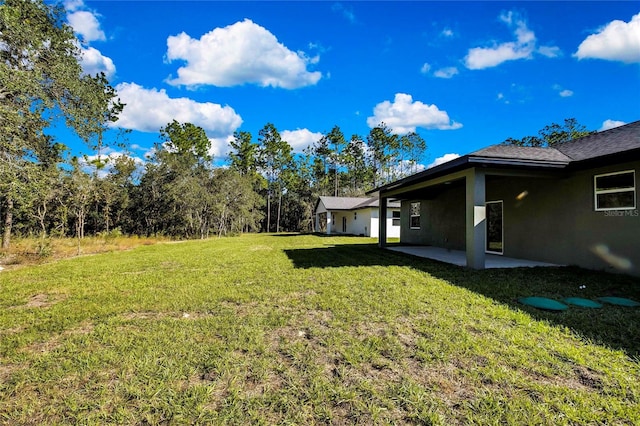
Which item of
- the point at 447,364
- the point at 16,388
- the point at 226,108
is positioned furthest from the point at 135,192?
the point at 447,364

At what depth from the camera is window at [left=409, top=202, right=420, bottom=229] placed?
49.2ft

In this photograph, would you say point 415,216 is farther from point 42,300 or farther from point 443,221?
point 42,300

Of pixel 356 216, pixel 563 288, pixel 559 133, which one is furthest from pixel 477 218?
pixel 559 133

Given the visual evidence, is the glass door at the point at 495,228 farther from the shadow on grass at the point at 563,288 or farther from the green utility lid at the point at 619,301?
the green utility lid at the point at 619,301

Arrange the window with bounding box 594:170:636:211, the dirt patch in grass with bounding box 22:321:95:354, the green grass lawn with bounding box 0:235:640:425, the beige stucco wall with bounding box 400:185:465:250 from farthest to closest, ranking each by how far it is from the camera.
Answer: the beige stucco wall with bounding box 400:185:465:250 < the window with bounding box 594:170:636:211 < the dirt patch in grass with bounding box 22:321:95:354 < the green grass lawn with bounding box 0:235:640:425

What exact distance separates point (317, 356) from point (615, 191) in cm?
765

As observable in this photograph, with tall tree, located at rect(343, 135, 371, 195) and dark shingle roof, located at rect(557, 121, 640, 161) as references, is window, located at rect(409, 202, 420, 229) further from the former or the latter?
tall tree, located at rect(343, 135, 371, 195)

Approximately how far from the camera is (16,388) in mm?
2334

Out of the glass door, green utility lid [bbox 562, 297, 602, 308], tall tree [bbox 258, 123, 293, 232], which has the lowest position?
green utility lid [bbox 562, 297, 602, 308]

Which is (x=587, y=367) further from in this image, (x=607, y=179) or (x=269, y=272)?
(x=607, y=179)

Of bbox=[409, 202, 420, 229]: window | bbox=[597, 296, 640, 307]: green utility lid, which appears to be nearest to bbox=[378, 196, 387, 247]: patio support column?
bbox=[409, 202, 420, 229]: window

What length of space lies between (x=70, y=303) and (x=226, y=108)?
25.3m

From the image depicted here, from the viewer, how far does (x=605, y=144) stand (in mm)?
7375

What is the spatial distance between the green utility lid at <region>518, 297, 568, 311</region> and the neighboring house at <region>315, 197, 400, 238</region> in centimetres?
1727
